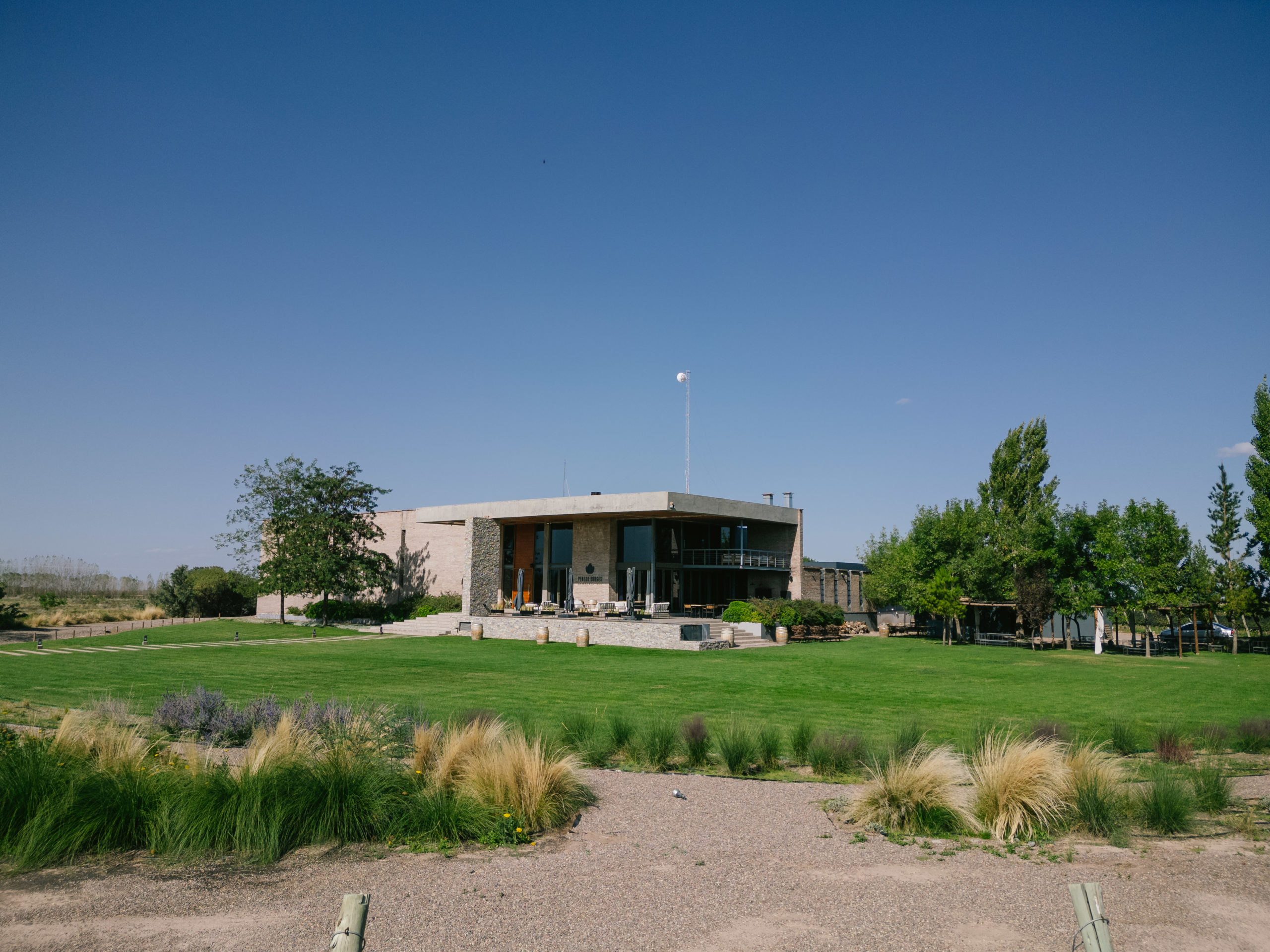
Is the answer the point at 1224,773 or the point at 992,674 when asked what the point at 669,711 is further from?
the point at 992,674

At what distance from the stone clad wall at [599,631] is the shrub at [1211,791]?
64.6 ft

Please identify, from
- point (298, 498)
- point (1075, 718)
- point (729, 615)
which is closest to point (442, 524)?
point (298, 498)

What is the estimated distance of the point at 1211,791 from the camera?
6.89 m

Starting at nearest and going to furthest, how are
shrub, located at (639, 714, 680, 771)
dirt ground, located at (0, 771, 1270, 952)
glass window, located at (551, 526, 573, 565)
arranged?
1. dirt ground, located at (0, 771, 1270, 952)
2. shrub, located at (639, 714, 680, 771)
3. glass window, located at (551, 526, 573, 565)

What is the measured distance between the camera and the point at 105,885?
16.4ft

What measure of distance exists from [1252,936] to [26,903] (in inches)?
271

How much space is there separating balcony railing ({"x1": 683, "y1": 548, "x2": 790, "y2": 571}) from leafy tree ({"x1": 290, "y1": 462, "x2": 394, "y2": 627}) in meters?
14.8

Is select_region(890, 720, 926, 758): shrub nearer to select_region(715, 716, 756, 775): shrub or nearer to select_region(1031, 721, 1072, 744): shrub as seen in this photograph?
select_region(1031, 721, 1072, 744): shrub

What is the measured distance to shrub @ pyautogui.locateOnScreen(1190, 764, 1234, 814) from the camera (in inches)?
269

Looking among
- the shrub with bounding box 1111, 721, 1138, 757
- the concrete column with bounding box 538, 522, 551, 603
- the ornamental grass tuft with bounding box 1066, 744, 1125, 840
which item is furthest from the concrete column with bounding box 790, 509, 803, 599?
the ornamental grass tuft with bounding box 1066, 744, 1125, 840

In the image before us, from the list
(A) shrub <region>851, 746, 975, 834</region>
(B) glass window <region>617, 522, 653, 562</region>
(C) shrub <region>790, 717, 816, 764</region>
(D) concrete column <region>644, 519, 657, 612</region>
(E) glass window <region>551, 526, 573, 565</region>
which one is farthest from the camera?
(E) glass window <region>551, 526, 573, 565</region>

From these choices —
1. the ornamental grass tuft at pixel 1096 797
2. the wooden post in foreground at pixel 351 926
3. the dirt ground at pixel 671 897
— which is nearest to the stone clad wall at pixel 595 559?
the ornamental grass tuft at pixel 1096 797

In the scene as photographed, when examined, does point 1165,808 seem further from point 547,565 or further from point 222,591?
point 222,591

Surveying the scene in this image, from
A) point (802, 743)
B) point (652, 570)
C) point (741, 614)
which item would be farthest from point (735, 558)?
point (802, 743)
